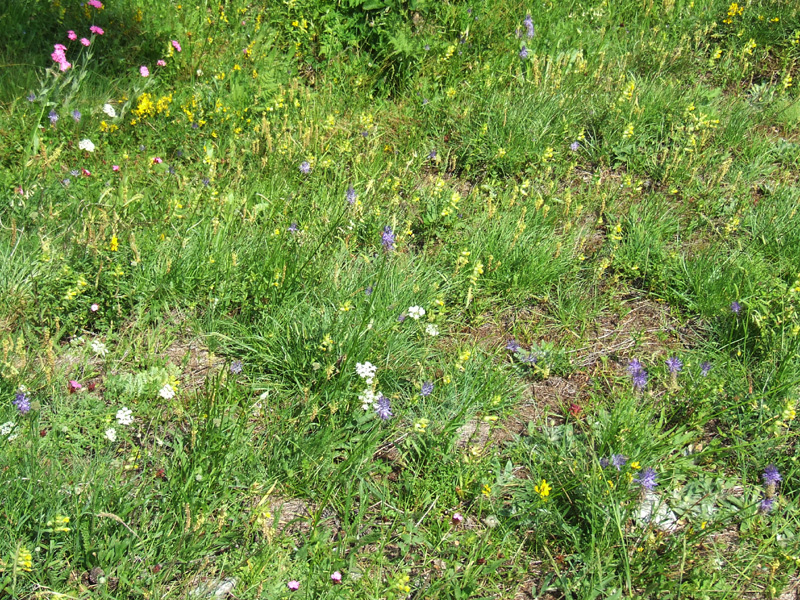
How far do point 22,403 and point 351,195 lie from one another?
1972 mm

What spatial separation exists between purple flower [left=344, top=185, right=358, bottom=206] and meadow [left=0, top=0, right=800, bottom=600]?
0.04 meters

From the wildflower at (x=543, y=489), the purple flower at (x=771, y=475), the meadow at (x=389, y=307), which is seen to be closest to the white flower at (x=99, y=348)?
the meadow at (x=389, y=307)

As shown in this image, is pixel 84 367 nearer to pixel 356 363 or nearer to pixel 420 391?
pixel 356 363

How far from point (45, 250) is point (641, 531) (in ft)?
8.45

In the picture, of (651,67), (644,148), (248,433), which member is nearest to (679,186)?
(644,148)

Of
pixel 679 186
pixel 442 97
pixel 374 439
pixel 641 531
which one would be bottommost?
pixel 641 531

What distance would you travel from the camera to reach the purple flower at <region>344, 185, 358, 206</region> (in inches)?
153

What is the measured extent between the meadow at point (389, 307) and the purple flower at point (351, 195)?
4cm

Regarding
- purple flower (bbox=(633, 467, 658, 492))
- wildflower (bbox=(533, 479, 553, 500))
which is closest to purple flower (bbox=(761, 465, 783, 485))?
purple flower (bbox=(633, 467, 658, 492))

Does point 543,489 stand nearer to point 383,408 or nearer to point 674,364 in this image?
point 383,408

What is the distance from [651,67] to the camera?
523 centimetres

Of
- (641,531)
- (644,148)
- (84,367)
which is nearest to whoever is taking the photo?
(641,531)

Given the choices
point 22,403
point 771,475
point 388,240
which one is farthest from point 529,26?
point 22,403

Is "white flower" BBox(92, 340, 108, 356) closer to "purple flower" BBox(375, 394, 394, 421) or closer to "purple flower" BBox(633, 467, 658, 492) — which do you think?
"purple flower" BBox(375, 394, 394, 421)
